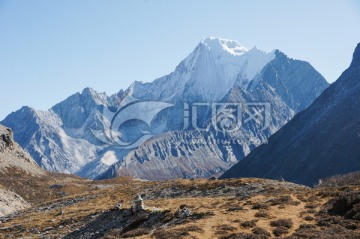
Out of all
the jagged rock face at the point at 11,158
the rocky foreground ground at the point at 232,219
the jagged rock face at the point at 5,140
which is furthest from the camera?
the jagged rock face at the point at 5,140

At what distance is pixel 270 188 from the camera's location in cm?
5000

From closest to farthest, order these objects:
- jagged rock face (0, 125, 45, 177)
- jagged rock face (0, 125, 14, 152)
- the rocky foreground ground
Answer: the rocky foreground ground
jagged rock face (0, 125, 45, 177)
jagged rock face (0, 125, 14, 152)

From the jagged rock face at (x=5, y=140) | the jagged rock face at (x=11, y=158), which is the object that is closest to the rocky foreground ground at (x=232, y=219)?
the jagged rock face at (x=11, y=158)

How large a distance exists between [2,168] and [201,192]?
8389 cm

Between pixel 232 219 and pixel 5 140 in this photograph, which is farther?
Answer: pixel 5 140

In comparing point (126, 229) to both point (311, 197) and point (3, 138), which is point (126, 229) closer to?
point (311, 197)

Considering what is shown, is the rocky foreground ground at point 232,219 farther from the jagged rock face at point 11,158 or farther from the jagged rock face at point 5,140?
the jagged rock face at point 5,140

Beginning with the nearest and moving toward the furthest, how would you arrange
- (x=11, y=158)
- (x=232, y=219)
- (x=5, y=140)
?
(x=232, y=219) < (x=11, y=158) < (x=5, y=140)

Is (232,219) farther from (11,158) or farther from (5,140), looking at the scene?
(5,140)

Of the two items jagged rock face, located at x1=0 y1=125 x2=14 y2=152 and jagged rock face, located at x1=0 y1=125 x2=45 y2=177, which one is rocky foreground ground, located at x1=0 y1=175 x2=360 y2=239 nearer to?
jagged rock face, located at x1=0 y1=125 x2=45 y2=177

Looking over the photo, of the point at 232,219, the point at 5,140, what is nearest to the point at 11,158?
the point at 5,140

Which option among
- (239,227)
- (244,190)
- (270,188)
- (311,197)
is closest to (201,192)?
(244,190)

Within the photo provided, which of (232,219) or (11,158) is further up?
(11,158)

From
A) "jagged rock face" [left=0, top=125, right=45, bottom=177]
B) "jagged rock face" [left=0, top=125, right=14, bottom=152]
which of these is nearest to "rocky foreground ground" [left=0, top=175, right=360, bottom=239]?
"jagged rock face" [left=0, top=125, right=45, bottom=177]
